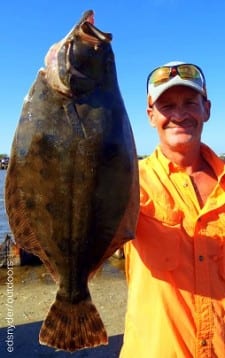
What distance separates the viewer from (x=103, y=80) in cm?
258

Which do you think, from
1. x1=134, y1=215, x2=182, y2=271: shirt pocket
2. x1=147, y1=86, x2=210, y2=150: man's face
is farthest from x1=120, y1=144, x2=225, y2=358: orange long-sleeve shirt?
x1=147, y1=86, x2=210, y2=150: man's face

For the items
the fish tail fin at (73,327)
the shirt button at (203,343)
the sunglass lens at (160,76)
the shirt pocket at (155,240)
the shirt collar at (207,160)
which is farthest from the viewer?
the sunglass lens at (160,76)

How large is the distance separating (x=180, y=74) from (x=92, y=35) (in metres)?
1.16

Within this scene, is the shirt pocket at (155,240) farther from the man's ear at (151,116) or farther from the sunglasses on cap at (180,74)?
the sunglasses on cap at (180,74)

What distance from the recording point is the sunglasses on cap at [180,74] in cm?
352

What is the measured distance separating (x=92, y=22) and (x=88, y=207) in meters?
1.02

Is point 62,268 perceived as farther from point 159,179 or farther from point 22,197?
point 159,179

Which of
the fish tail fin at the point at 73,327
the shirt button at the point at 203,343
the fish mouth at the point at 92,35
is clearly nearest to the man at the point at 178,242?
the shirt button at the point at 203,343

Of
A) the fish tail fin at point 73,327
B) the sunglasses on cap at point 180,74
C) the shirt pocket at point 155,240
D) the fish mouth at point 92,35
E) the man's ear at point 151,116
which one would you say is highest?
the sunglasses on cap at point 180,74

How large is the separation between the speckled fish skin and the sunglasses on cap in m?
1.04

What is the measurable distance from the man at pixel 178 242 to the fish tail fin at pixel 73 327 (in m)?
0.45

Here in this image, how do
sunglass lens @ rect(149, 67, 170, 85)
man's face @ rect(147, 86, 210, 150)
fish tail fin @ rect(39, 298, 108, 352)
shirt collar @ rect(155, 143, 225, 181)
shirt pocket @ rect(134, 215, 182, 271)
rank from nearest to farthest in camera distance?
fish tail fin @ rect(39, 298, 108, 352)
shirt pocket @ rect(134, 215, 182, 271)
man's face @ rect(147, 86, 210, 150)
shirt collar @ rect(155, 143, 225, 181)
sunglass lens @ rect(149, 67, 170, 85)

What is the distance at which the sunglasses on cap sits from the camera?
352 centimetres

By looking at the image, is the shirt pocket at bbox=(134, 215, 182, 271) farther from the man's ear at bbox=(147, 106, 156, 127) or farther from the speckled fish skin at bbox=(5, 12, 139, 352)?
the man's ear at bbox=(147, 106, 156, 127)
